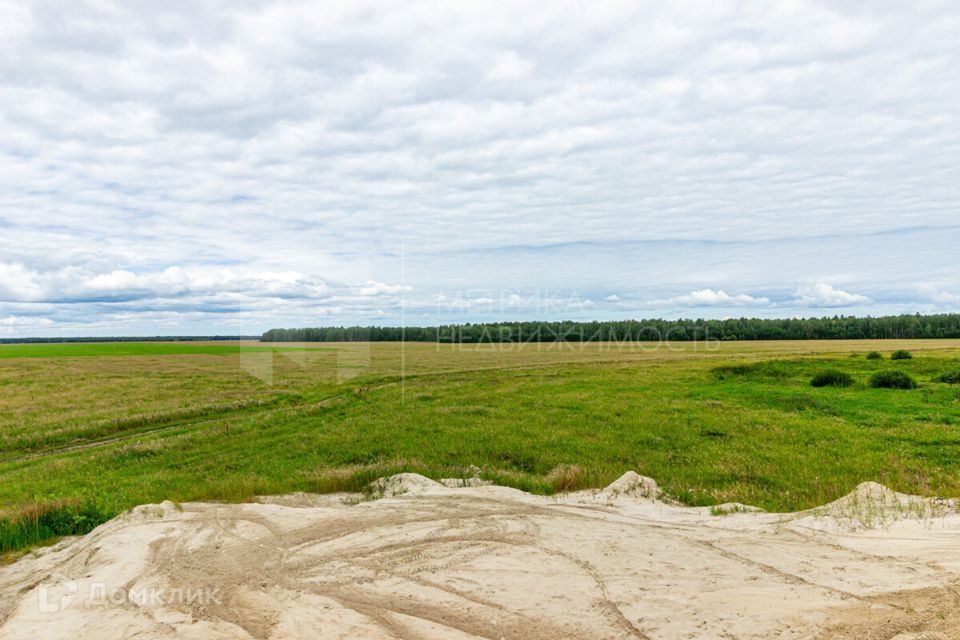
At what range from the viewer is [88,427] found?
2523cm

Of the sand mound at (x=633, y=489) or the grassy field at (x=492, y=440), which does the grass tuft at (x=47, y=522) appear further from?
the sand mound at (x=633, y=489)

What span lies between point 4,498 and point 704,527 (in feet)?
57.5

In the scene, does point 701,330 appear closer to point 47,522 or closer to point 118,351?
point 118,351

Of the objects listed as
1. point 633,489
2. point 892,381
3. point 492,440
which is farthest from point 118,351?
point 892,381

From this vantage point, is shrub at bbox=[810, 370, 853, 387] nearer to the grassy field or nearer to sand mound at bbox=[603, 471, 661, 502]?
the grassy field

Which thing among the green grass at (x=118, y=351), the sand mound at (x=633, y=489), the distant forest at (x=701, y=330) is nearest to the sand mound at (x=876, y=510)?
the sand mound at (x=633, y=489)

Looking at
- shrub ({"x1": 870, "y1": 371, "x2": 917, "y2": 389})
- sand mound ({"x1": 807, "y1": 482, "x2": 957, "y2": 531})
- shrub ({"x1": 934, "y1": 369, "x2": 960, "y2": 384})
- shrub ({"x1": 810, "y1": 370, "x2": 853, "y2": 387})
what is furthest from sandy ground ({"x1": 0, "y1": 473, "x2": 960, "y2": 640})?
shrub ({"x1": 934, "y1": 369, "x2": 960, "y2": 384})

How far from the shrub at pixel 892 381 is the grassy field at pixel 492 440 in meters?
0.74

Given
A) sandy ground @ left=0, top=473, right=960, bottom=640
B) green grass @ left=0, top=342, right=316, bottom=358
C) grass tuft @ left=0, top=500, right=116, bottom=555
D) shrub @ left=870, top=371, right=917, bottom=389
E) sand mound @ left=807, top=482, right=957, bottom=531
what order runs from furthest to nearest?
green grass @ left=0, top=342, right=316, bottom=358
shrub @ left=870, top=371, right=917, bottom=389
grass tuft @ left=0, top=500, right=116, bottom=555
sand mound @ left=807, top=482, right=957, bottom=531
sandy ground @ left=0, top=473, right=960, bottom=640

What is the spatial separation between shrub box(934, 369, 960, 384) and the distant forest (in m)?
107

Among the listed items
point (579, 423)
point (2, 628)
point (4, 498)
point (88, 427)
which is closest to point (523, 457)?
point (579, 423)

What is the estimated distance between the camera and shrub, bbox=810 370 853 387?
31.5m

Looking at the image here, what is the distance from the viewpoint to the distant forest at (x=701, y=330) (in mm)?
138000

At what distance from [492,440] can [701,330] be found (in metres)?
141
